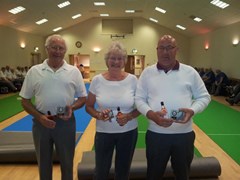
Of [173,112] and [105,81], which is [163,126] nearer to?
[173,112]

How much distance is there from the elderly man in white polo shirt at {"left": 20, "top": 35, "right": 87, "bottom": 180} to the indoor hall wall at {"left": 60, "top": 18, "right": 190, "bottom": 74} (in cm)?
1624

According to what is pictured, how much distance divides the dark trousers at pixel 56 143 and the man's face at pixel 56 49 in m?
0.49

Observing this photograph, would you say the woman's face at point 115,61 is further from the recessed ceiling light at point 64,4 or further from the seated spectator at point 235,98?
the recessed ceiling light at point 64,4

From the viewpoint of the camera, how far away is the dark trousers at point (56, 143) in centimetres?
209

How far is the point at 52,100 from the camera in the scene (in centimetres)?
206

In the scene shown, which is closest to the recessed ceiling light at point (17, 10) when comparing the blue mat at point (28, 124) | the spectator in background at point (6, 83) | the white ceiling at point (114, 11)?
the white ceiling at point (114, 11)

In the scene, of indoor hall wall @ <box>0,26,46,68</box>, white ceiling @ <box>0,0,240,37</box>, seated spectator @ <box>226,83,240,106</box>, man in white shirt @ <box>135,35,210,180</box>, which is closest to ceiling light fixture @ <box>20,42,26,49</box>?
indoor hall wall @ <box>0,26,46,68</box>

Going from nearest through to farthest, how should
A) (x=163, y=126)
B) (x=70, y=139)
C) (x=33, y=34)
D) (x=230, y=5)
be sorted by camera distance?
(x=163, y=126)
(x=70, y=139)
(x=230, y=5)
(x=33, y=34)

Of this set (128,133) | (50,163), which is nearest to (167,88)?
(128,133)

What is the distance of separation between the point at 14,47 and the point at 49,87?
40.6 feet

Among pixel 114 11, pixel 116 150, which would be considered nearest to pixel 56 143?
pixel 116 150

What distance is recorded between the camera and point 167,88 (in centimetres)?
192

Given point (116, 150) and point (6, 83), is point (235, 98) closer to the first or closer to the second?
point (116, 150)

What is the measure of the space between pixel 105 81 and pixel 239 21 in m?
9.63
